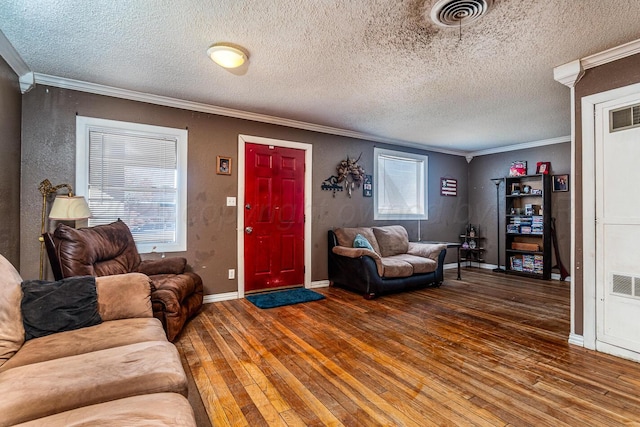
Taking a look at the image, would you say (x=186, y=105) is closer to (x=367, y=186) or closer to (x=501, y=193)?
(x=367, y=186)

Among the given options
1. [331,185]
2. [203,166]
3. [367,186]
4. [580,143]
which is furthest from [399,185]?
[203,166]

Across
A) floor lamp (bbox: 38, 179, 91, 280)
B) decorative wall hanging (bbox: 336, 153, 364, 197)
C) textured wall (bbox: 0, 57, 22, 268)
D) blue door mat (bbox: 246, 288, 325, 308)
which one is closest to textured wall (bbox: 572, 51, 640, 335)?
blue door mat (bbox: 246, 288, 325, 308)

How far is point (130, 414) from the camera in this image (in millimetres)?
990

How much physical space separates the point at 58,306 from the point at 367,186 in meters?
4.23

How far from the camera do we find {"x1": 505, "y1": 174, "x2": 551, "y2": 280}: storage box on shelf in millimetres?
5246

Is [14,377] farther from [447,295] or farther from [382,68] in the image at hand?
[447,295]

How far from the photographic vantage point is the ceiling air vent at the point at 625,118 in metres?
2.34

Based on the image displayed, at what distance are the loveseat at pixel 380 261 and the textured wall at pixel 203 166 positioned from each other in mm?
304

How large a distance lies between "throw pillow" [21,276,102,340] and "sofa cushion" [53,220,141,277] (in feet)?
2.12

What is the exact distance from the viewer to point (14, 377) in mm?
1230

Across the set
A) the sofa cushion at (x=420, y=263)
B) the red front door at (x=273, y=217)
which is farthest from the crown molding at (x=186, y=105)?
the sofa cushion at (x=420, y=263)

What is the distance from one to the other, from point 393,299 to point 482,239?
3342 mm

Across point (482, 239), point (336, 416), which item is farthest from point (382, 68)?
point (482, 239)

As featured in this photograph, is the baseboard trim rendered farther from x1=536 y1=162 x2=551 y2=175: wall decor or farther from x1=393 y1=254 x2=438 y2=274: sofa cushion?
x1=536 y1=162 x2=551 y2=175: wall decor
